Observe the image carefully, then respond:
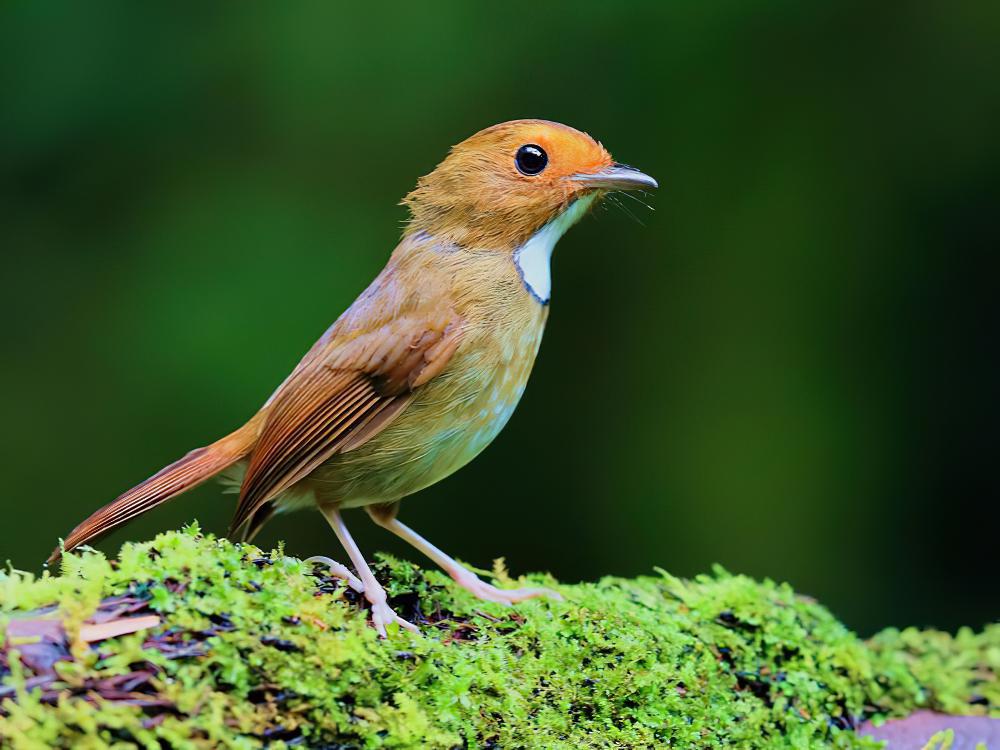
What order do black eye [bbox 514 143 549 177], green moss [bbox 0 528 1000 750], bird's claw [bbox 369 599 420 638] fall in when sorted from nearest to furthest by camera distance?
green moss [bbox 0 528 1000 750] < bird's claw [bbox 369 599 420 638] < black eye [bbox 514 143 549 177]

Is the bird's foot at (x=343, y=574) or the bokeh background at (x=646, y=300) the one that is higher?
the bokeh background at (x=646, y=300)

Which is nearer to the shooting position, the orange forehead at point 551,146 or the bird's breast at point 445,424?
the bird's breast at point 445,424

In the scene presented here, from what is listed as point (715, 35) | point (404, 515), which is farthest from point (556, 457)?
point (715, 35)

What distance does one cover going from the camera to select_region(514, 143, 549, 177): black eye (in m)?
3.41

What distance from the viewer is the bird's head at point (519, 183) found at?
3.41 metres

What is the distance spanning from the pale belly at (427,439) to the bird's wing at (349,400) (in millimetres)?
48

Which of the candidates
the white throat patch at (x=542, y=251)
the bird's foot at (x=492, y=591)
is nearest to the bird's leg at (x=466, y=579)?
the bird's foot at (x=492, y=591)

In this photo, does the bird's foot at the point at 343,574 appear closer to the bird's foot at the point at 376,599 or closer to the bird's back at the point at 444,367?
the bird's foot at the point at 376,599

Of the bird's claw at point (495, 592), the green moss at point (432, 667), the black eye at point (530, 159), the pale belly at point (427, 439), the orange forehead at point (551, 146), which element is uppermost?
the orange forehead at point (551, 146)

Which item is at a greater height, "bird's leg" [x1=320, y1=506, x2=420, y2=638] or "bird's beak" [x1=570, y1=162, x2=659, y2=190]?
"bird's beak" [x1=570, y1=162, x2=659, y2=190]

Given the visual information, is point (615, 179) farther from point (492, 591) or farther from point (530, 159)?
point (492, 591)

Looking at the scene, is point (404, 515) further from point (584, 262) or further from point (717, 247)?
point (717, 247)

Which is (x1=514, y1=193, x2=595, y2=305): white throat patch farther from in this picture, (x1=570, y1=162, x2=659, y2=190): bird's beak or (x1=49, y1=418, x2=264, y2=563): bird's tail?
(x1=49, y1=418, x2=264, y2=563): bird's tail

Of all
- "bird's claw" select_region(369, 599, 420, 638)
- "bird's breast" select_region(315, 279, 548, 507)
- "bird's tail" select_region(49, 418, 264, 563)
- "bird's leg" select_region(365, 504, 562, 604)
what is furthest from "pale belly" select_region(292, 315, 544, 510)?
"bird's claw" select_region(369, 599, 420, 638)
